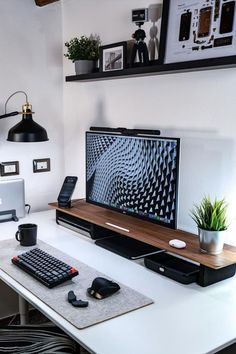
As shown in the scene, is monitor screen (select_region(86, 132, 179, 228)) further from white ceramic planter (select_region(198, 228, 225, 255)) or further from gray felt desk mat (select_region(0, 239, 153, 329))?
gray felt desk mat (select_region(0, 239, 153, 329))

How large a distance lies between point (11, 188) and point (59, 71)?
33.8 inches

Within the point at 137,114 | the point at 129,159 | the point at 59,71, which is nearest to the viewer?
the point at 129,159

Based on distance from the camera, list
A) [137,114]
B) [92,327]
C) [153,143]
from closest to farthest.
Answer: [92,327]
[153,143]
[137,114]

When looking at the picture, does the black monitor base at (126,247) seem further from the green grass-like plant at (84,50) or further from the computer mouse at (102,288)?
the green grass-like plant at (84,50)

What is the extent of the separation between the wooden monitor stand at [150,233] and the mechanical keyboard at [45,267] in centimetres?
35

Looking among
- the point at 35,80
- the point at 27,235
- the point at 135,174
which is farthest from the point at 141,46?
the point at 27,235

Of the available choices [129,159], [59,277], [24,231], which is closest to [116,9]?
[129,159]

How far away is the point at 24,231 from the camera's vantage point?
1833 millimetres

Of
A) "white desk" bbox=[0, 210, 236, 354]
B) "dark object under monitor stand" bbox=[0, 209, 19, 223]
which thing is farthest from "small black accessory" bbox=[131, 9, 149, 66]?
"dark object under monitor stand" bbox=[0, 209, 19, 223]

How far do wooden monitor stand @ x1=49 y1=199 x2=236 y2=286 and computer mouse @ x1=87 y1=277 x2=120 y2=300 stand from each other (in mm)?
312

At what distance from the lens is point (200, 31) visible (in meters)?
1.69

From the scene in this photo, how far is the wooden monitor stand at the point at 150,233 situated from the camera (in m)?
1.46

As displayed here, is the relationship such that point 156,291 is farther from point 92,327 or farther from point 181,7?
point 181,7

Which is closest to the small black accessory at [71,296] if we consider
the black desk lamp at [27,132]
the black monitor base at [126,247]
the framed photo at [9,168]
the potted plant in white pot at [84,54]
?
the black monitor base at [126,247]
